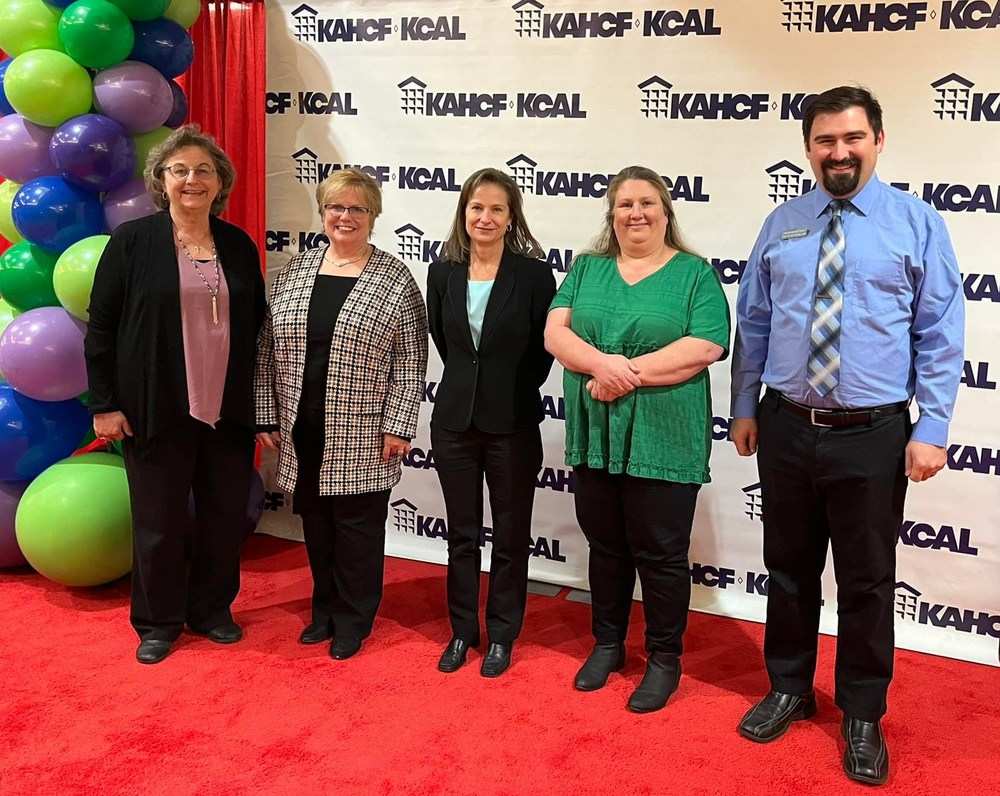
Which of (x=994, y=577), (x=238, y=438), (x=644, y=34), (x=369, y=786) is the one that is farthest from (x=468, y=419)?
(x=994, y=577)

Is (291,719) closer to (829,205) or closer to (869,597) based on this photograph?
(869,597)

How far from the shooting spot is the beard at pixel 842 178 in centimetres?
241

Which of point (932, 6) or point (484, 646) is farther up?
point (932, 6)

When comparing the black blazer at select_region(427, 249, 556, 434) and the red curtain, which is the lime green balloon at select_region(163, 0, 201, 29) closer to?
the red curtain

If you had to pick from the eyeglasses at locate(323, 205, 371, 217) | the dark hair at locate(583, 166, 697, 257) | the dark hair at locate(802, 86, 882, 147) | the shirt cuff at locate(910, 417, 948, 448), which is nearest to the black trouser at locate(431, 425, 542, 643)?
the dark hair at locate(583, 166, 697, 257)

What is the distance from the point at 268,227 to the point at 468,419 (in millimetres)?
1869

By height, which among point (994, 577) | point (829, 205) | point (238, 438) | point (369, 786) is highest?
point (829, 205)

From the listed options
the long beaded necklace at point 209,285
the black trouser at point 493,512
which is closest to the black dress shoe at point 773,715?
→ the black trouser at point 493,512

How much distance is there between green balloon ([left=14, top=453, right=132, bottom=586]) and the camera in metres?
3.44

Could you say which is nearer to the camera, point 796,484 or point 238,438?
point 796,484

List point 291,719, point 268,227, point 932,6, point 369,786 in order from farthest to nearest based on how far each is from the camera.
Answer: point 268,227, point 932,6, point 291,719, point 369,786

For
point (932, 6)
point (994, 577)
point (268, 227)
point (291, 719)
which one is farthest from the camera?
point (268, 227)

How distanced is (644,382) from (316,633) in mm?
1452

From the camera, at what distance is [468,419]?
2918 millimetres
